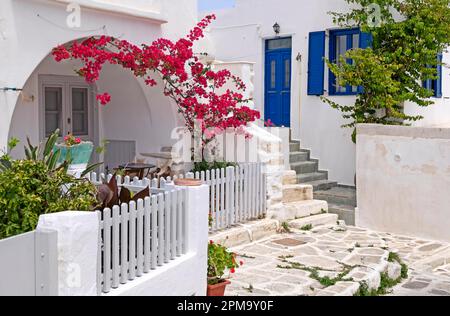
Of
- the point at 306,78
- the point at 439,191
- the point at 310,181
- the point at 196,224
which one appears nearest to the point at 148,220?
the point at 196,224

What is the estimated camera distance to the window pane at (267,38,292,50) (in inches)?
537

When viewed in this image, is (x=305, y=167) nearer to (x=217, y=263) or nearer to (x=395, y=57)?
(x=395, y=57)

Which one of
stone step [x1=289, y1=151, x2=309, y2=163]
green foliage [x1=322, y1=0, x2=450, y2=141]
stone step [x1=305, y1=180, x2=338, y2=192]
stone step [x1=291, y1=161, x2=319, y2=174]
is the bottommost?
stone step [x1=305, y1=180, x2=338, y2=192]

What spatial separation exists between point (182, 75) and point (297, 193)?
316 centimetres

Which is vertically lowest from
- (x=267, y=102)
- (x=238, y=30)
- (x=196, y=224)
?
(x=196, y=224)

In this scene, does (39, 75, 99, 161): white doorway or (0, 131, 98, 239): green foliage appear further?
(39, 75, 99, 161): white doorway

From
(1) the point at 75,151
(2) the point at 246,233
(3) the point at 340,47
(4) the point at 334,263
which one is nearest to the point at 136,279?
(4) the point at 334,263

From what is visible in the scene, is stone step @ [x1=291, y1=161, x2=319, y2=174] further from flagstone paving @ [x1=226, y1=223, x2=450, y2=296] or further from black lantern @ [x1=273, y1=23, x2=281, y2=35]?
black lantern @ [x1=273, y1=23, x2=281, y2=35]

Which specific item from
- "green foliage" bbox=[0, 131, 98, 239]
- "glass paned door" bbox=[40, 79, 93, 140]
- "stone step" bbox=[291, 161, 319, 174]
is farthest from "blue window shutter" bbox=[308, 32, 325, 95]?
"green foliage" bbox=[0, 131, 98, 239]

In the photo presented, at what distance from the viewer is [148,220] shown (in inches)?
216

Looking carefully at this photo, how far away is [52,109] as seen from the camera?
37.2 feet

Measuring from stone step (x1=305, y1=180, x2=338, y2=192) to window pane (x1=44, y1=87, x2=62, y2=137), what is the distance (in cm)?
535
